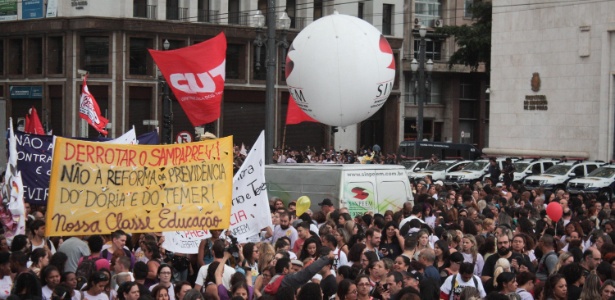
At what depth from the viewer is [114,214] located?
13.5m

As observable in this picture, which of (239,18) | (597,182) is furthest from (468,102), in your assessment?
(597,182)

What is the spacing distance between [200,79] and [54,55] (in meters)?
31.6

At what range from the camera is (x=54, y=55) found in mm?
57562

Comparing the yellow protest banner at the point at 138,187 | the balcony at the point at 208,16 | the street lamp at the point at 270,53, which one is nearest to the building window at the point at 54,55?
the balcony at the point at 208,16

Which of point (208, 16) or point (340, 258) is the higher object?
point (208, 16)

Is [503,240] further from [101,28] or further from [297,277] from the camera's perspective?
[101,28]

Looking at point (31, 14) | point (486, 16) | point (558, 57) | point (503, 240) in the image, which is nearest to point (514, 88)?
point (558, 57)

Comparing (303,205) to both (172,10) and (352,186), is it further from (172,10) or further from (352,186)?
(172,10)

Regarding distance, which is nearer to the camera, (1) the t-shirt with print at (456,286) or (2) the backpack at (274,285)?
(2) the backpack at (274,285)

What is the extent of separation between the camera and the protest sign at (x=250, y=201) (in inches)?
607

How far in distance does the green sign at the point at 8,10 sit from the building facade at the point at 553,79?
24.7 meters

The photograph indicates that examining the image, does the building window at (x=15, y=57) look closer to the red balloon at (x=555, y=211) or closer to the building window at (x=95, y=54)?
the building window at (x=95, y=54)

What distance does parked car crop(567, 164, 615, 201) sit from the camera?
118 ft

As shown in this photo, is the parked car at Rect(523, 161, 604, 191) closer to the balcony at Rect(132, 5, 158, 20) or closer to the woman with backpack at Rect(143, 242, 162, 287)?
the balcony at Rect(132, 5, 158, 20)
